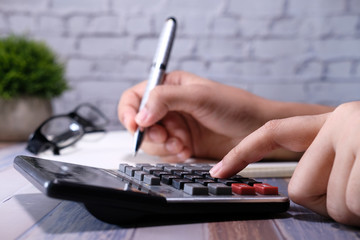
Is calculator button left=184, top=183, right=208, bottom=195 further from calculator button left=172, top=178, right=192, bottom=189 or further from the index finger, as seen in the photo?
the index finger

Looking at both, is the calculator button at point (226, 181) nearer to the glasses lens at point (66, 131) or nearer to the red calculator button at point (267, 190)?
the red calculator button at point (267, 190)

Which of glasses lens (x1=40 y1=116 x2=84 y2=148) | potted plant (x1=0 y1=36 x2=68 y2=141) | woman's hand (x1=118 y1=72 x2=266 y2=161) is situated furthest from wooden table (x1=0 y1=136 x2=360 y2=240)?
potted plant (x1=0 y1=36 x2=68 y2=141)

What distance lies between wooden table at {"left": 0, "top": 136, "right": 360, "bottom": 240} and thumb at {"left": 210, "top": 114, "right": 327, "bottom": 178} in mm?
69

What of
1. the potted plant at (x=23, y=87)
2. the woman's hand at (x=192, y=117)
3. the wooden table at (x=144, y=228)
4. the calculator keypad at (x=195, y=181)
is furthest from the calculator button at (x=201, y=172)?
the potted plant at (x=23, y=87)

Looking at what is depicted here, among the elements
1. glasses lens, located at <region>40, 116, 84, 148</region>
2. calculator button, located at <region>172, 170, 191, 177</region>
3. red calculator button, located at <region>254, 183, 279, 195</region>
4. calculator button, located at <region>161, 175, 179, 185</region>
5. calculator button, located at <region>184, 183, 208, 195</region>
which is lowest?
glasses lens, located at <region>40, 116, 84, 148</region>

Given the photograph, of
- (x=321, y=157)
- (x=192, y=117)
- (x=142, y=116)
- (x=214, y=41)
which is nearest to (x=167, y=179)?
(x=321, y=157)

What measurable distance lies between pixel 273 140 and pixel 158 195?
0.15 m

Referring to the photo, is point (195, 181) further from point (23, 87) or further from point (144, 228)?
point (23, 87)

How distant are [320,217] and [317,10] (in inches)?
51.1

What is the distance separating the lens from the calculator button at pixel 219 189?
414 mm

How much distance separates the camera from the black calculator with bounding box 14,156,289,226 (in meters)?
0.35

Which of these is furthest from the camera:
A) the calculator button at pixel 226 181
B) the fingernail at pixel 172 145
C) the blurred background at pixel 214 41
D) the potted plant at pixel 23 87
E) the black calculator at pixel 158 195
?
the blurred background at pixel 214 41

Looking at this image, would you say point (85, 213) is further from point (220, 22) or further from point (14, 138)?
point (220, 22)

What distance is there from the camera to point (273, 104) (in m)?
0.88
